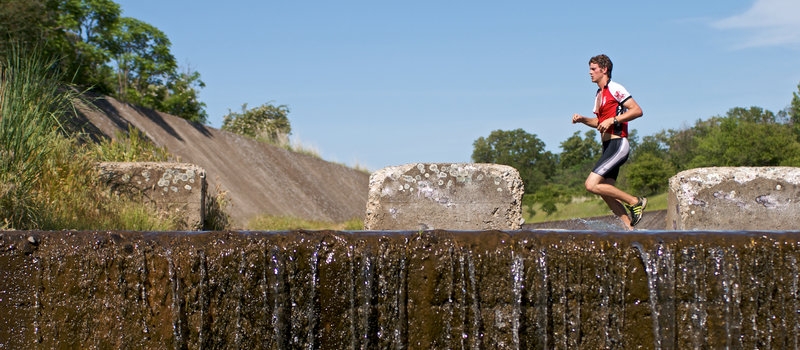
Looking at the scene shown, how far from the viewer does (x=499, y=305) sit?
3908mm

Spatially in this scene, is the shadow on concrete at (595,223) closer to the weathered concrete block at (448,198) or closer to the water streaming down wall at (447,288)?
the weathered concrete block at (448,198)

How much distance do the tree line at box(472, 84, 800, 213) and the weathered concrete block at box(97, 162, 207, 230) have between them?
2717 centimetres

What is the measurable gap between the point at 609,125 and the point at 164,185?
5.15 meters

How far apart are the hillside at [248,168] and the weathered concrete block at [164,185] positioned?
6217 mm

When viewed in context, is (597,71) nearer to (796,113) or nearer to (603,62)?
(603,62)

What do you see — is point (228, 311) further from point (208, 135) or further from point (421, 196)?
point (208, 135)

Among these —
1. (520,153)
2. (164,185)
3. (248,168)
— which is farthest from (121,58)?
(520,153)

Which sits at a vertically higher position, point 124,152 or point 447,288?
point 124,152

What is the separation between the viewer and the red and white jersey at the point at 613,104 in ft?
22.5

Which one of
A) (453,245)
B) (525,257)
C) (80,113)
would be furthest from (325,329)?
(80,113)

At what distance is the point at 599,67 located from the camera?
704 centimetres

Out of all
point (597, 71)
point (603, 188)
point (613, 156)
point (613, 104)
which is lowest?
point (603, 188)

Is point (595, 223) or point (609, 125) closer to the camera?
point (609, 125)

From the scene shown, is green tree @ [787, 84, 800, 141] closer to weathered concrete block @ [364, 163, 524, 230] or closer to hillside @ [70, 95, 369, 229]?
hillside @ [70, 95, 369, 229]
